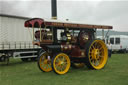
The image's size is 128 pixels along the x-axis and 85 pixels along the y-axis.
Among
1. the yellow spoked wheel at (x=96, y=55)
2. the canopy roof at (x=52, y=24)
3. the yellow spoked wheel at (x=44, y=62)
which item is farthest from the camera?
the yellow spoked wheel at (x=96, y=55)

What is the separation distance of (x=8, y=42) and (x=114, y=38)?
46.1ft

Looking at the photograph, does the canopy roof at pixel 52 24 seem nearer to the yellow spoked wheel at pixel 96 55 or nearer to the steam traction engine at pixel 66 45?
the steam traction engine at pixel 66 45

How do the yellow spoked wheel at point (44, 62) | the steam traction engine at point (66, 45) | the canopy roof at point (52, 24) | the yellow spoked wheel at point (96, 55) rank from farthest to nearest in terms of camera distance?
the yellow spoked wheel at point (96, 55)
the yellow spoked wheel at point (44, 62)
the steam traction engine at point (66, 45)
the canopy roof at point (52, 24)

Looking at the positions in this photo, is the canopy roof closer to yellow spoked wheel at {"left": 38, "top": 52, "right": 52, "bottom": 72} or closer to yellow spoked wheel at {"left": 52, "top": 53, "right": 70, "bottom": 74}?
yellow spoked wheel at {"left": 52, "top": 53, "right": 70, "bottom": 74}

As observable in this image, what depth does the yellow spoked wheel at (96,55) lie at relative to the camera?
27.4ft

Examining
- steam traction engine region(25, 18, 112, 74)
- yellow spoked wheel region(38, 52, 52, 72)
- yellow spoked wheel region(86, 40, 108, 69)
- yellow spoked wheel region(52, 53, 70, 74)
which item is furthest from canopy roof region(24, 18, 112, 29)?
yellow spoked wheel region(38, 52, 52, 72)

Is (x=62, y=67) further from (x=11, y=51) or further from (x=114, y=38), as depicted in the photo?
(x=114, y=38)

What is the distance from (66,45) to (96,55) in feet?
5.52

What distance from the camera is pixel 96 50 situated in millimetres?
8664

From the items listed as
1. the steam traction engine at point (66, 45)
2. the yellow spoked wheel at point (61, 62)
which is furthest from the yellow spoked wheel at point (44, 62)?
the yellow spoked wheel at point (61, 62)

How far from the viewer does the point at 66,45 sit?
807 cm

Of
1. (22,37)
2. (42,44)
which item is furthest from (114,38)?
(42,44)

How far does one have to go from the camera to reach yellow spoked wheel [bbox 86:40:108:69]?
8359 mm

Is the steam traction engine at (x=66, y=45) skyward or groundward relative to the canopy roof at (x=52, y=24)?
groundward
